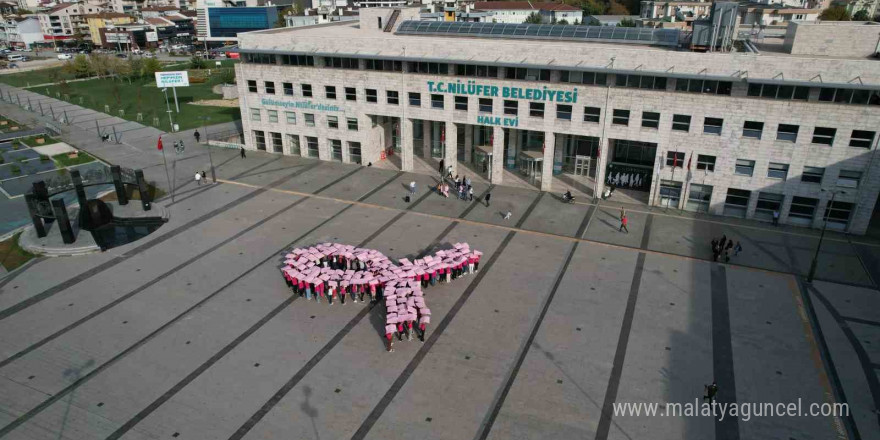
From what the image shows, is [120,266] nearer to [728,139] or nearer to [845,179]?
[728,139]

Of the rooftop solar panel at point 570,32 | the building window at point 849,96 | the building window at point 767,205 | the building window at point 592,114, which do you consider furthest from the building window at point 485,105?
the building window at point 849,96

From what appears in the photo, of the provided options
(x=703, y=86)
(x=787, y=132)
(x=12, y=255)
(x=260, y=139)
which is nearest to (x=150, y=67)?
(x=260, y=139)

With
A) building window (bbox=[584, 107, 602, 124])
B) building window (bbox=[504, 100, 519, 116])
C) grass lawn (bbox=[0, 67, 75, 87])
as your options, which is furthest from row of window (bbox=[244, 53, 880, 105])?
grass lawn (bbox=[0, 67, 75, 87])

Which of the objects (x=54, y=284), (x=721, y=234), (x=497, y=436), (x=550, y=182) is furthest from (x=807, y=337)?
(x=54, y=284)

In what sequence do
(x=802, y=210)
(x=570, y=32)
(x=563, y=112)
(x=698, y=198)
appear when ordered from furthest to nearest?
(x=570, y=32) < (x=563, y=112) < (x=698, y=198) < (x=802, y=210)

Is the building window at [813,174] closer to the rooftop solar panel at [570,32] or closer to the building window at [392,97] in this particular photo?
the rooftop solar panel at [570,32]

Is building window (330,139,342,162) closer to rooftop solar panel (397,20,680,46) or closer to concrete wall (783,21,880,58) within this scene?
rooftop solar panel (397,20,680,46)

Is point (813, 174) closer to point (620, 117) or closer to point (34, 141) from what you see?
point (620, 117)
